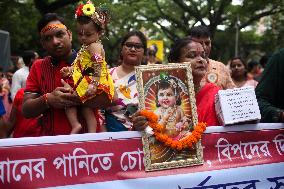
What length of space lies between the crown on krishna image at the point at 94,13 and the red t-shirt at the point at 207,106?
0.85 meters

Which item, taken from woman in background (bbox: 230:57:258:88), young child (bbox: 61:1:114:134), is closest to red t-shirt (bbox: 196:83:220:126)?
young child (bbox: 61:1:114:134)

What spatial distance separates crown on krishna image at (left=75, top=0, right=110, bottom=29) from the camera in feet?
10.2

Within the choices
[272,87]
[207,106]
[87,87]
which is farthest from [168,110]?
[272,87]

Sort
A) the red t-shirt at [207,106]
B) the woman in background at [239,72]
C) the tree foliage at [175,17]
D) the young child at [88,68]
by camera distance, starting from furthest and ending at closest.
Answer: the tree foliage at [175,17] < the woman in background at [239,72] < the red t-shirt at [207,106] < the young child at [88,68]

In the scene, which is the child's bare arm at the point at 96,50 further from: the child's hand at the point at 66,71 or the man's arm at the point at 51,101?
the man's arm at the point at 51,101

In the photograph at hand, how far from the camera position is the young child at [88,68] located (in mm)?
3059

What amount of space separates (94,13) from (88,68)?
0.37 m

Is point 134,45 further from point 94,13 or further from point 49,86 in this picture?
point 49,86

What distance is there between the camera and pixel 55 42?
10.4ft

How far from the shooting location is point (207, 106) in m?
3.29

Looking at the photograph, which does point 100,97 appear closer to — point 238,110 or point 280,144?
point 238,110

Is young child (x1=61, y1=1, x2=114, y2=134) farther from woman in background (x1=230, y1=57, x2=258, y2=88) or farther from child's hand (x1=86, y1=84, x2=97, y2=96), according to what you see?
woman in background (x1=230, y1=57, x2=258, y2=88)

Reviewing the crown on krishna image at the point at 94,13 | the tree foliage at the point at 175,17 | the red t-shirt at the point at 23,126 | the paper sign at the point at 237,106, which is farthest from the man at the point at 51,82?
the tree foliage at the point at 175,17

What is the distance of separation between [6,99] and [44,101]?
403 centimetres
